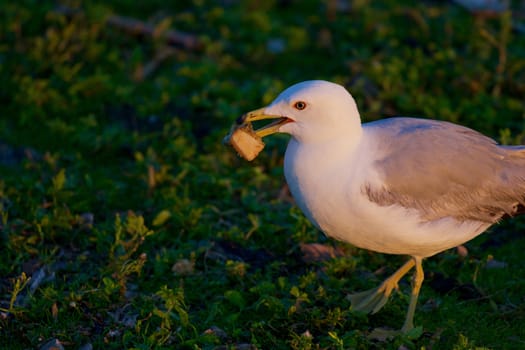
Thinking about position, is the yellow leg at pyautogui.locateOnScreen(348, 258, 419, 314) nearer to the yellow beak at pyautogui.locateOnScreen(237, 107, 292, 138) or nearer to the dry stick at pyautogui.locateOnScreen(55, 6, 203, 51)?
the yellow beak at pyautogui.locateOnScreen(237, 107, 292, 138)

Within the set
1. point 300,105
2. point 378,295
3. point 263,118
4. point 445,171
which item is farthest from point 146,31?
point 445,171

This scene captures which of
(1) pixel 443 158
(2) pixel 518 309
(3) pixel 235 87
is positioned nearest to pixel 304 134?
(1) pixel 443 158

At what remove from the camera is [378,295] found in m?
4.89

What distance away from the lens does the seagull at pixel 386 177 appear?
4379 millimetres

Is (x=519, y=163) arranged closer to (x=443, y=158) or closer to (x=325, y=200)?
(x=443, y=158)

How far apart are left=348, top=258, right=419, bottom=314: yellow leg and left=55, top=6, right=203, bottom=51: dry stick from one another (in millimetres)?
4168

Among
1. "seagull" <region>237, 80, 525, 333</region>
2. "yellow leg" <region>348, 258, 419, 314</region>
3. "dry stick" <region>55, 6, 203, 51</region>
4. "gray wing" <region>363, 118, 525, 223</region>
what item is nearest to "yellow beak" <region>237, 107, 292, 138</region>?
"seagull" <region>237, 80, 525, 333</region>

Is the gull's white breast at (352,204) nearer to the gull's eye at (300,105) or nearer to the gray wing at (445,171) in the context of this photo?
the gray wing at (445,171)

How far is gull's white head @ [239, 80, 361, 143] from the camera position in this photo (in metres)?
4.45

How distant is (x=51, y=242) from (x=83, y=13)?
366 centimetres

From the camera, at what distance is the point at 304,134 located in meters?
4.51

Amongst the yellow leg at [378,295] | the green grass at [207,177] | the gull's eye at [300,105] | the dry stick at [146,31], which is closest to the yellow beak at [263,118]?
the gull's eye at [300,105]

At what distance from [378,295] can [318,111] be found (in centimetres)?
123

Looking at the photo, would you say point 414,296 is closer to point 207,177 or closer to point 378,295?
point 378,295
